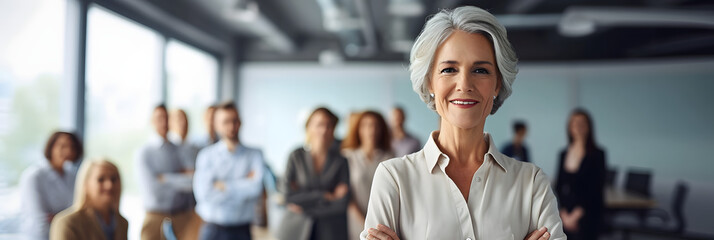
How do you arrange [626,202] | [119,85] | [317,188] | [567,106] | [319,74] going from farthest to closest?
[319,74]
[567,106]
[119,85]
[626,202]
[317,188]

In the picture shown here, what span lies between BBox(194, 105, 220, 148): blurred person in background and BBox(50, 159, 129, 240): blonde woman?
267 cm

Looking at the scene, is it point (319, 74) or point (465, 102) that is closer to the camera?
point (465, 102)

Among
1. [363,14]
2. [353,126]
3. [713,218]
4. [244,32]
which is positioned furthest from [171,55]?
[713,218]

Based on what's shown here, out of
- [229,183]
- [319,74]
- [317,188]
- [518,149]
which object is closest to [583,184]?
[317,188]

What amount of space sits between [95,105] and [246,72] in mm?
6129

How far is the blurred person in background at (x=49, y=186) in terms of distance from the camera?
3.82 m

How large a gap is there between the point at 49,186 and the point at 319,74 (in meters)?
8.59

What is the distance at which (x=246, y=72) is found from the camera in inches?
487

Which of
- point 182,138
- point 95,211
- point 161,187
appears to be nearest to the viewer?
point 95,211

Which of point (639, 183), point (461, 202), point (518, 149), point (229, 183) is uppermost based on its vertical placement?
point (461, 202)

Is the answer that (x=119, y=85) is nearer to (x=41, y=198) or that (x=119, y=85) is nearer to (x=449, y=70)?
(x=41, y=198)

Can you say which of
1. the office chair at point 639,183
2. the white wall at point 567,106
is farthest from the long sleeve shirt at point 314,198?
the white wall at point 567,106

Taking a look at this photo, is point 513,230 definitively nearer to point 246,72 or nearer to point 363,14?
point 363,14

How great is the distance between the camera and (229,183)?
4426mm
